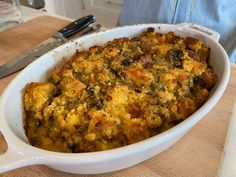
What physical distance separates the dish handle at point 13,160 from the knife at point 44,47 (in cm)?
42

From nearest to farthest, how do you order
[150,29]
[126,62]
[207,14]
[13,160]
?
[13,160]
[126,62]
[150,29]
[207,14]

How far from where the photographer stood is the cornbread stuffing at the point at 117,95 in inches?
18.7

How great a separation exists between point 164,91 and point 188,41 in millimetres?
189

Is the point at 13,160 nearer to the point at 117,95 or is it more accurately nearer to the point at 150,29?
the point at 117,95

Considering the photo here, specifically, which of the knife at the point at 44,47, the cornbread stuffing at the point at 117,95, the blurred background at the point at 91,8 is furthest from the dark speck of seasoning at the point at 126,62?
the blurred background at the point at 91,8

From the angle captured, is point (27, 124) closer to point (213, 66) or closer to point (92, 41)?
point (92, 41)

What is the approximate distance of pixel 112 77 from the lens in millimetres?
592

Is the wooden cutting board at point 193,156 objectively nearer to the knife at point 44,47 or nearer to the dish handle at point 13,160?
the dish handle at point 13,160

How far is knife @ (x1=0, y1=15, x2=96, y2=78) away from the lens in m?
Answer: 0.76

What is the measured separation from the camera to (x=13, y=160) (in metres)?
0.38

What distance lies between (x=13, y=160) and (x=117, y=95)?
0.23 metres

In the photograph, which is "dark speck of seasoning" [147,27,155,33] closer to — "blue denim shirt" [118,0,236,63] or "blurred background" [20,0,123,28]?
"blue denim shirt" [118,0,236,63]

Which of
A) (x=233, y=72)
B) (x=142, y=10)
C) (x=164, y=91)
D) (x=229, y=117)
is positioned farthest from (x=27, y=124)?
(x=142, y=10)

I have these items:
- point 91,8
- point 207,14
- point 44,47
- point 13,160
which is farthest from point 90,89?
point 91,8
